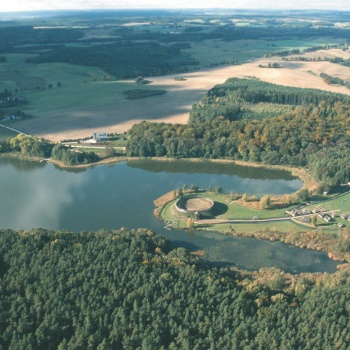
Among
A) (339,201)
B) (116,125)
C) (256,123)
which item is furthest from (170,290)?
(116,125)

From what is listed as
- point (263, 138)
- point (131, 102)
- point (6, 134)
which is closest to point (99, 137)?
point (6, 134)

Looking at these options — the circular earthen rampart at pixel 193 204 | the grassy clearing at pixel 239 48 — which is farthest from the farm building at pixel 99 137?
the grassy clearing at pixel 239 48

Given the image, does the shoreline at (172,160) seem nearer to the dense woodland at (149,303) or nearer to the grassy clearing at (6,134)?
the grassy clearing at (6,134)

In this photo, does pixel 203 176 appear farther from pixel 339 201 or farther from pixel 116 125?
pixel 116 125

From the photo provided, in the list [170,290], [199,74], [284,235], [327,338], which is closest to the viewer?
[327,338]

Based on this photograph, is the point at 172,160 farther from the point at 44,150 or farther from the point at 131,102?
the point at 131,102

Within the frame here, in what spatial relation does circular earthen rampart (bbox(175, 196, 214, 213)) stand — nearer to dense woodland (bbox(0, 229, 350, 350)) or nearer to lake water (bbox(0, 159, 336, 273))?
lake water (bbox(0, 159, 336, 273))
